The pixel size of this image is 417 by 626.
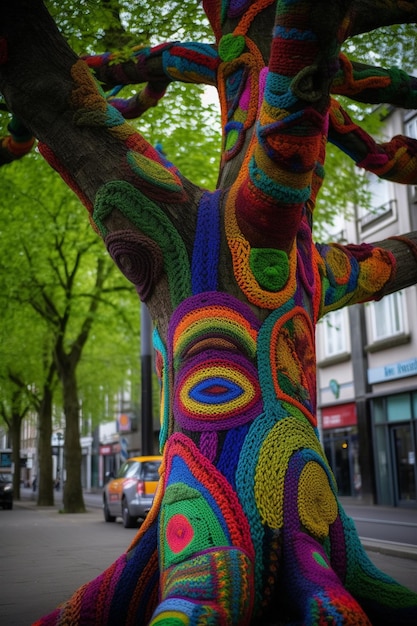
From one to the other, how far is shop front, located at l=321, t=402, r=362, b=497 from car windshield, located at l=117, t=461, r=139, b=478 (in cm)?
939

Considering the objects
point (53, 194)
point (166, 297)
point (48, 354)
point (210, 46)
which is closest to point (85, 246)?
point (53, 194)

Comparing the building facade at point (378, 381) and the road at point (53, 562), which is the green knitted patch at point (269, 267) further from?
the building facade at point (378, 381)

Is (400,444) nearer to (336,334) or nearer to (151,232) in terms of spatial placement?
(336,334)

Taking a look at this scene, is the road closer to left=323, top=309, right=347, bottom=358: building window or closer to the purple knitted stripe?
Result: the purple knitted stripe

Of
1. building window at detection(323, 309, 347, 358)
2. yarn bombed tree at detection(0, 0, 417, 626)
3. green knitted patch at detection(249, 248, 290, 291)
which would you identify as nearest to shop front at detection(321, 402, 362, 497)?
building window at detection(323, 309, 347, 358)

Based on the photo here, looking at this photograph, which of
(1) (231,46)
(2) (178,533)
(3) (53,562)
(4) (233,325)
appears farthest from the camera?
(3) (53,562)

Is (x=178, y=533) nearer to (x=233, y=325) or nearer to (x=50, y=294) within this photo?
(x=233, y=325)

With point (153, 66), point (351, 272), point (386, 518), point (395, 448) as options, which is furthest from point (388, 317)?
point (351, 272)

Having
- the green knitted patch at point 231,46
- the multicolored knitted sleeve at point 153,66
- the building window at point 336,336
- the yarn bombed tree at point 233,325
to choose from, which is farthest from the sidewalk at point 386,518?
the green knitted patch at point 231,46

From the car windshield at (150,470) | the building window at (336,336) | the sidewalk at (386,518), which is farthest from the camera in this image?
the building window at (336,336)

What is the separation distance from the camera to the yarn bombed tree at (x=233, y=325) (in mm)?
2820

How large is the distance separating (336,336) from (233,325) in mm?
21522

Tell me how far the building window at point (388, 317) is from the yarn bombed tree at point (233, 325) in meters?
17.1

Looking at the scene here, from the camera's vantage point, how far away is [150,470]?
47.9 ft
